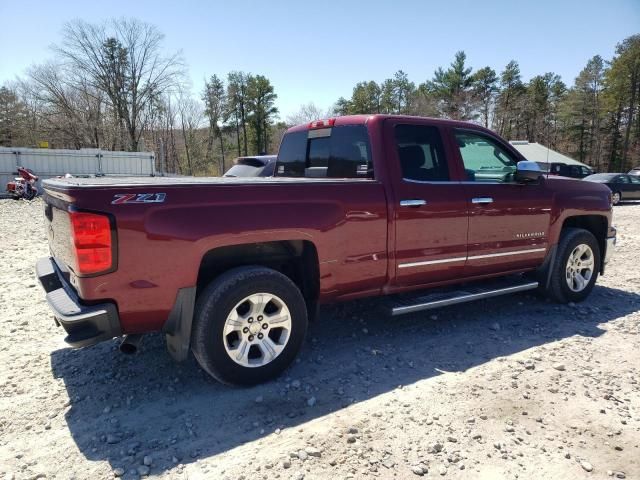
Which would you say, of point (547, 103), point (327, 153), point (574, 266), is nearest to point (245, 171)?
point (327, 153)

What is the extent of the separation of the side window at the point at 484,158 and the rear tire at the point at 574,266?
1.18 meters

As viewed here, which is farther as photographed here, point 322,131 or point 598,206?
point 598,206

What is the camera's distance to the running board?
388 centimetres

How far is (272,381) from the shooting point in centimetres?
335

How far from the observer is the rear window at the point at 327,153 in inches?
157

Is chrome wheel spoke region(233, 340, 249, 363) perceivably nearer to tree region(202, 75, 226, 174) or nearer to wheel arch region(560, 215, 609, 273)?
wheel arch region(560, 215, 609, 273)

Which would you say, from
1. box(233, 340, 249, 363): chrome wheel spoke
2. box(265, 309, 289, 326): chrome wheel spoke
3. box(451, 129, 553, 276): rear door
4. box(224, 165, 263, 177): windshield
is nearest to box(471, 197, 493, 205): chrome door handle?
box(451, 129, 553, 276): rear door

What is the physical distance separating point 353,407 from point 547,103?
218ft

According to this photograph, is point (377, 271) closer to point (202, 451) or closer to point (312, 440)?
point (312, 440)

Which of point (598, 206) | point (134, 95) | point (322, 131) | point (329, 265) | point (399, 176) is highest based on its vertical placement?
point (134, 95)

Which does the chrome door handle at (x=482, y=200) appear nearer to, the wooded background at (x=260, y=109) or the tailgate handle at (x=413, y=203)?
the tailgate handle at (x=413, y=203)

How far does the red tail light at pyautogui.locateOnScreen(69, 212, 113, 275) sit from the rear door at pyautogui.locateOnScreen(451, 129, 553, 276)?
3102 millimetres

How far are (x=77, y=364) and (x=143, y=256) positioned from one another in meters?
1.59

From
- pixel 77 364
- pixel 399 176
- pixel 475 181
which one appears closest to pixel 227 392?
pixel 77 364
